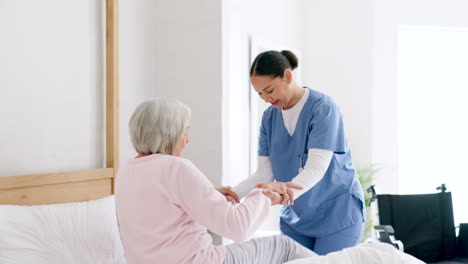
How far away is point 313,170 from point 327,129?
179 mm

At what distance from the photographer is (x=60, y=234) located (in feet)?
6.56

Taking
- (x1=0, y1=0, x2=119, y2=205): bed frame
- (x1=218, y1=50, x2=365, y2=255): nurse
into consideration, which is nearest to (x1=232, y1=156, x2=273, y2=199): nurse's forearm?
(x1=218, y1=50, x2=365, y2=255): nurse

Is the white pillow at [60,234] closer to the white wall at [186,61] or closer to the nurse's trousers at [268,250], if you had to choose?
the nurse's trousers at [268,250]

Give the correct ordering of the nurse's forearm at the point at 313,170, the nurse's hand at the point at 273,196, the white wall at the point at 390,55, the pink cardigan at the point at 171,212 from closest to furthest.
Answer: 1. the pink cardigan at the point at 171,212
2. the nurse's hand at the point at 273,196
3. the nurse's forearm at the point at 313,170
4. the white wall at the point at 390,55

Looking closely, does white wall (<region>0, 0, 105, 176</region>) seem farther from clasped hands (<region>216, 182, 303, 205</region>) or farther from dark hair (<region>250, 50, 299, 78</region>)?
clasped hands (<region>216, 182, 303, 205</region>)

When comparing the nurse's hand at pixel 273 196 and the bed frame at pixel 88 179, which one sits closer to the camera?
the nurse's hand at pixel 273 196

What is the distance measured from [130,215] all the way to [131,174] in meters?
0.12

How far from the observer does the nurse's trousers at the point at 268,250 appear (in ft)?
6.00

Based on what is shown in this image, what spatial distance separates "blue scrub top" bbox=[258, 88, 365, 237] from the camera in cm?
213

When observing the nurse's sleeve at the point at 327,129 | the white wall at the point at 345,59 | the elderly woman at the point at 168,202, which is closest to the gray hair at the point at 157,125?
the elderly woman at the point at 168,202

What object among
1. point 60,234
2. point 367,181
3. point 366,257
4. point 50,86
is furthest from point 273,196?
point 367,181

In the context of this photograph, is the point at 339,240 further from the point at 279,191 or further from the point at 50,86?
the point at 50,86

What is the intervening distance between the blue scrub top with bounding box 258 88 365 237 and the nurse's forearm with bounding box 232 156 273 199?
0.07 m

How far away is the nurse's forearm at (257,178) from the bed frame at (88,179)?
25.9 inches
